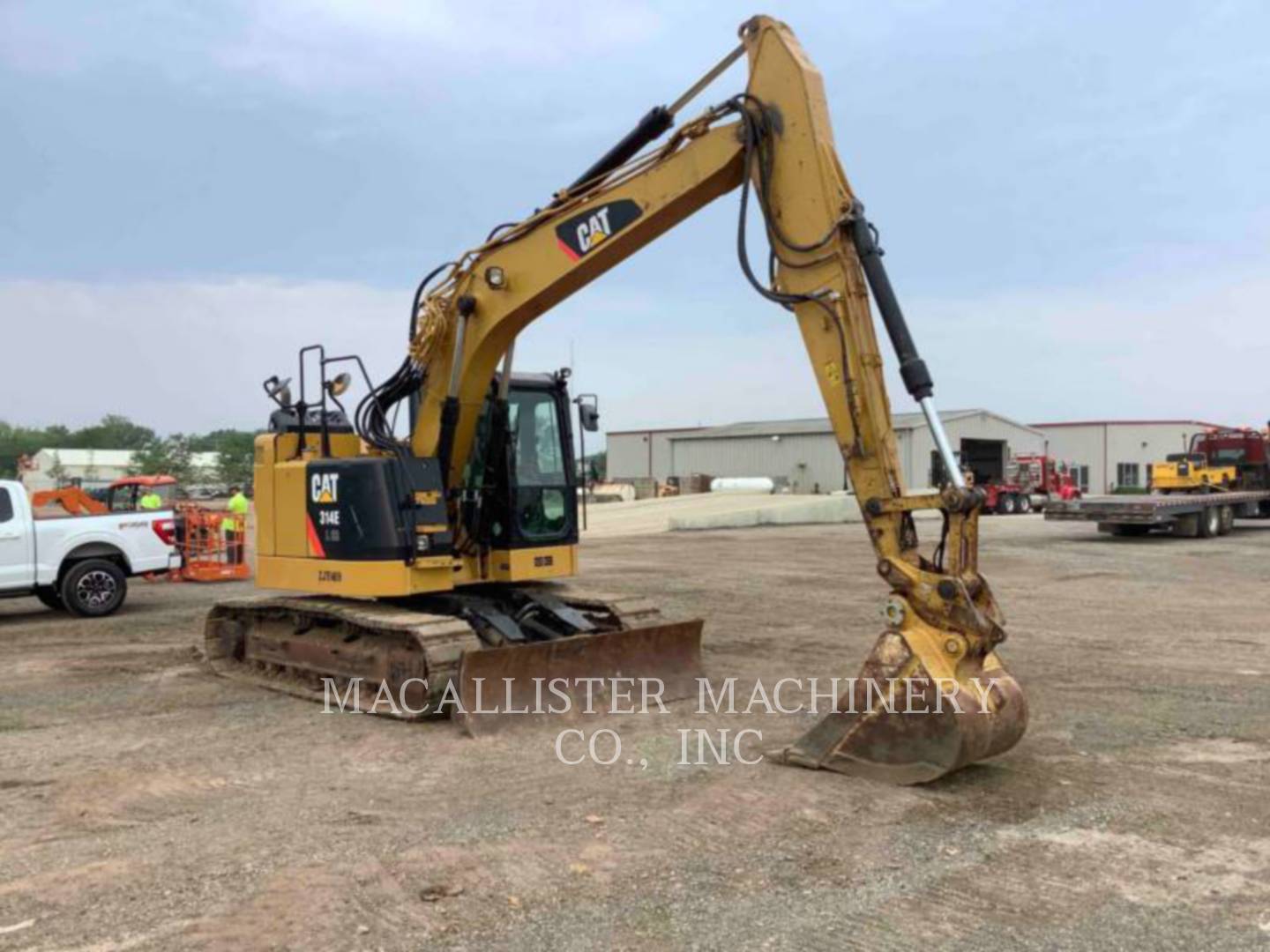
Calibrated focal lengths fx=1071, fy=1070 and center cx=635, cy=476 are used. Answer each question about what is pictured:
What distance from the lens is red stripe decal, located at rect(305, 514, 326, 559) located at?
835cm

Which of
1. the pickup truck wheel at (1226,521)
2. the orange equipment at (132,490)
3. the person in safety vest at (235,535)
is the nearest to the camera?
the person in safety vest at (235,535)

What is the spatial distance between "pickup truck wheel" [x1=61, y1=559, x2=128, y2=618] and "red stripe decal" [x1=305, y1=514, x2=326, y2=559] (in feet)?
21.3

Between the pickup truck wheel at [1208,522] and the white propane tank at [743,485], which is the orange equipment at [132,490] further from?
the white propane tank at [743,485]

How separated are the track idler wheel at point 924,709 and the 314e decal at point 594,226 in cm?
310

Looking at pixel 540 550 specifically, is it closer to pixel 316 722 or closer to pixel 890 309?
pixel 316 722

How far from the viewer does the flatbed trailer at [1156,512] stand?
23.8 metres

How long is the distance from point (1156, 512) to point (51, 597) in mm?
21500

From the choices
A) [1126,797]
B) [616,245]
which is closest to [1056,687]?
[1126,797]

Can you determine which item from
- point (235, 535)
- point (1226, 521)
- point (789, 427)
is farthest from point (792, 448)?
point (235, 535)

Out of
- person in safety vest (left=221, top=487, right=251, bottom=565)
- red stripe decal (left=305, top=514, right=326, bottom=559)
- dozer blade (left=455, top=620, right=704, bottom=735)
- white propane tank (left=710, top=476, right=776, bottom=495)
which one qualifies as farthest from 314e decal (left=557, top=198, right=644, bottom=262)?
white propane tank (left=710, top=476, right=776, bottom=495)

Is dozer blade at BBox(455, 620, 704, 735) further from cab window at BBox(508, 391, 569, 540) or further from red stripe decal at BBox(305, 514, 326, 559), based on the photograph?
red stripe decal at BBox(305, 514, 326, 559)

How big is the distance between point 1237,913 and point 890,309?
10.9ft

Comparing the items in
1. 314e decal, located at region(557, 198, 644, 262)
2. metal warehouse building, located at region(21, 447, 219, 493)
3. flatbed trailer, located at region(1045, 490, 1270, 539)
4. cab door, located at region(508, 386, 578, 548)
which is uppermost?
metal warehouse building, located at region(21, 447, 219, 493)

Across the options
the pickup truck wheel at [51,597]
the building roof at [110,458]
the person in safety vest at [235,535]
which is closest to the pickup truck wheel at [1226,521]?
the person in safety vest at [235,535]
